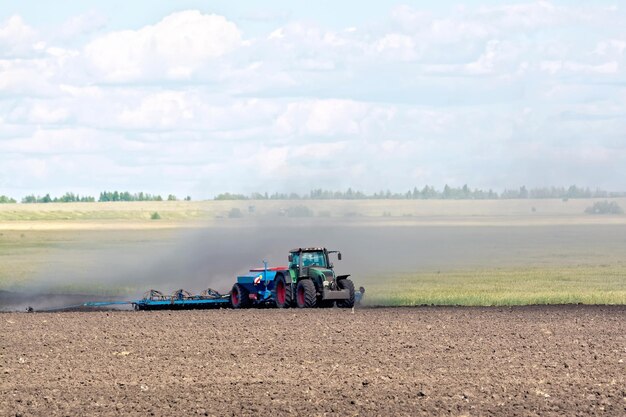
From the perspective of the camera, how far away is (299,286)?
121 ft

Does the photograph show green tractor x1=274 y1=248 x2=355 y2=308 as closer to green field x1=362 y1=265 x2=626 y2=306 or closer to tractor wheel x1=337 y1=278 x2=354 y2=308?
tractor wheel x1=337 y1=278 x2=354 y2=308

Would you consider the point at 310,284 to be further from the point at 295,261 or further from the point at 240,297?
the point at 240,297

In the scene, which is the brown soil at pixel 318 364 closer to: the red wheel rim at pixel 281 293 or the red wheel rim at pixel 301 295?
the red wheel rim at pixel 301 295

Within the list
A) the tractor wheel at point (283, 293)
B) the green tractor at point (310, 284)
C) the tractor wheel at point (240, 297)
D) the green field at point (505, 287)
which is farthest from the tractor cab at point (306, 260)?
the green field at point (505, 287)

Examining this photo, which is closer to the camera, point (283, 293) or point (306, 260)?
point (283, 293)

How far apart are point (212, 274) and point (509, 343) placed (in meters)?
27.8

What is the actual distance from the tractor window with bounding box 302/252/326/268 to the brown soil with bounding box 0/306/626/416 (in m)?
3.73

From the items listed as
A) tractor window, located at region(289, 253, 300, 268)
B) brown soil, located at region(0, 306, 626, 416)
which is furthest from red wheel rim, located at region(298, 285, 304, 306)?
brown soil, located at region(0, 306, 626, 416)

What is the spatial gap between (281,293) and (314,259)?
4.82ft

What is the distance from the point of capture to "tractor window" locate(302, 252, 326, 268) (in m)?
37.5

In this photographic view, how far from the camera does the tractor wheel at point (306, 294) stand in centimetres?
3634

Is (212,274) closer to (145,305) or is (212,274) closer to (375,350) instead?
(145,305)

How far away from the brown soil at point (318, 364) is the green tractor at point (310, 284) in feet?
7.96

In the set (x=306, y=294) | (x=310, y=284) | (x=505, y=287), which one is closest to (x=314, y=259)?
(x=310, y=284)
